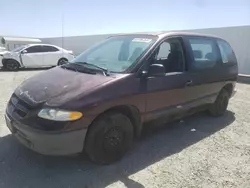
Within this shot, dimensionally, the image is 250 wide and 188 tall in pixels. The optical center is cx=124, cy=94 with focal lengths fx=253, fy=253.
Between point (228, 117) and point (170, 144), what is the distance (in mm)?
2287

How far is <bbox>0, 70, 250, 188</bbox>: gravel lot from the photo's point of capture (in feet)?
9.88

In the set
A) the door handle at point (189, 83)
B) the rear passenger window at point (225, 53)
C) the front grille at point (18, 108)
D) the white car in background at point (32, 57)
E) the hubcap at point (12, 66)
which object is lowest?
the hubcap at point (12, 66)

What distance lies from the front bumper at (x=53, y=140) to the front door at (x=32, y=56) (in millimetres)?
11761

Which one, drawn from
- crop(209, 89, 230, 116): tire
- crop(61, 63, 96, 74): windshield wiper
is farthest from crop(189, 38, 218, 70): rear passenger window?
crop(61, 63, 96, 74): windshield wiper

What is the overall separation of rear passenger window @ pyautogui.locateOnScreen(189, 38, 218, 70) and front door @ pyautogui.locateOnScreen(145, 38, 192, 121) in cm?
36

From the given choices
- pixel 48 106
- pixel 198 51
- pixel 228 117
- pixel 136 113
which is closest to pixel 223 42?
pixel 198 51

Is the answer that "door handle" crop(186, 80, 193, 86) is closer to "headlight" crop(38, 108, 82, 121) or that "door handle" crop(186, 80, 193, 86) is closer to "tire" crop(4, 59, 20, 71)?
"headlight" crop(38, 108, 82, 121)

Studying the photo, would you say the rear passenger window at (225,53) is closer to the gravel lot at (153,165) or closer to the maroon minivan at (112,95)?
the maroon minivan at (112,95)

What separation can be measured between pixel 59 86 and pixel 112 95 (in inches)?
26.9

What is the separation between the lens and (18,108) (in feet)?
10.4

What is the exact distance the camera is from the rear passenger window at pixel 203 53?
455cm

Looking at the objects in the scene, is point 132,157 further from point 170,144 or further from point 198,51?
point 198,51

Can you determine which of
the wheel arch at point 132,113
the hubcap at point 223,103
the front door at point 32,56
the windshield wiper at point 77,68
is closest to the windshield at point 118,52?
the windshield wiper at point 77,68

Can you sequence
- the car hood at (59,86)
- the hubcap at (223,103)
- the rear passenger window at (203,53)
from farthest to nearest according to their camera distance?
the hubcap at (223,103), the rear passenger window at (203,53), the car hood at (59,86)
